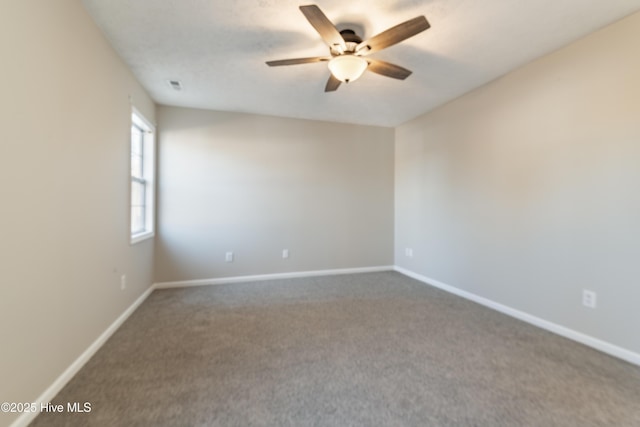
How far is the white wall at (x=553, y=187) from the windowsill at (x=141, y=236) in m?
3.67

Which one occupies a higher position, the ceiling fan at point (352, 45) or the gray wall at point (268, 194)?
the ceiling fan at point (352, 45)

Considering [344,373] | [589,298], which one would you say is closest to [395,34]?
[344,373]

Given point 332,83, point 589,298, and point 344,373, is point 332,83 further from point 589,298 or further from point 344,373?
point 589,298

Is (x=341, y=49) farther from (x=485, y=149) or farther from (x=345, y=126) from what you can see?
(x=345, y=126)

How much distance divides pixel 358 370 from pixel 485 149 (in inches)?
107

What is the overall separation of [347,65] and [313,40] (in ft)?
1.39

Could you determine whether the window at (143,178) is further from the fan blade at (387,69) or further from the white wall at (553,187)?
the white wall at (553,187)

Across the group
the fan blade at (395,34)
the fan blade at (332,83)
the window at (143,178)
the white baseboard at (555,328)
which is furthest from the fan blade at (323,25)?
the white baseboard at (555,328)

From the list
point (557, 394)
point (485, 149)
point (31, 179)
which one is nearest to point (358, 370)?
point (557, 394)

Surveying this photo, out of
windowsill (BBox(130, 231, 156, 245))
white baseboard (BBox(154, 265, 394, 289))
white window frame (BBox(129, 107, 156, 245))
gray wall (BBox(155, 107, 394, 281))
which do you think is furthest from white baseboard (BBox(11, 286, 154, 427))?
gray wall (BBox(155, 107, 394, 281))

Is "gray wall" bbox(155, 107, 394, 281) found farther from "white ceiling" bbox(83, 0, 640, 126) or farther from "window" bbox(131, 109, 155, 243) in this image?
"white ceiling" bbox(83, 0, 640, 126)

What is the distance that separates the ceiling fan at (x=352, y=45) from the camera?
1.81 m

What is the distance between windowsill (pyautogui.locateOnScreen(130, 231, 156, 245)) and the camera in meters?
3.06

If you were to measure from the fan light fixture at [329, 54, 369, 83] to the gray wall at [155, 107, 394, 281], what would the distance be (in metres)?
2.25
